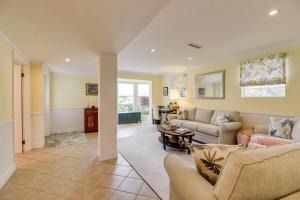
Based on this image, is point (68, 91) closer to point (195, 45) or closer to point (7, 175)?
point (7, 175)

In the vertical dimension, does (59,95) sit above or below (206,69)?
below

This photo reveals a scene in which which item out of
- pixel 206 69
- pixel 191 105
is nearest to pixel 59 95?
pixel 191 105

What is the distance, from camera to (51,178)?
241 cm

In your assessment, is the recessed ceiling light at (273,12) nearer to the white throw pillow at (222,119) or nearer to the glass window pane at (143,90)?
the white throw pillow at (222,119)

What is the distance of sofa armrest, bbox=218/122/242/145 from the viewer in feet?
12.0

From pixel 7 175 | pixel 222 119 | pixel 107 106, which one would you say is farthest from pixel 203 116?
pixel 7 175

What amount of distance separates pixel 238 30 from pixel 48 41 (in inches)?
124

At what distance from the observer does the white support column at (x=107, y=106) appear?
3076 millimetres

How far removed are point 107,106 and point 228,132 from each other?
9.49 ft

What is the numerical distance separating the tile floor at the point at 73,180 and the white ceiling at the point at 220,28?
2.44 metres

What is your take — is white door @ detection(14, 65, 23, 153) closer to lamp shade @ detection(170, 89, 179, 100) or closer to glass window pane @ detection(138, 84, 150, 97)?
lamp shade @ detection(170, 89, 179, 100)

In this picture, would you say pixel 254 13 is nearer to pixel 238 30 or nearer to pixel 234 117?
pixel 238 30

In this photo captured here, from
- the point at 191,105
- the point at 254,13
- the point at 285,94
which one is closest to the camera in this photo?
the point at 254,13

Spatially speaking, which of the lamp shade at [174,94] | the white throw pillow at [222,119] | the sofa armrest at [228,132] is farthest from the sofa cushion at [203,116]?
the lamp shade at [174,94]
